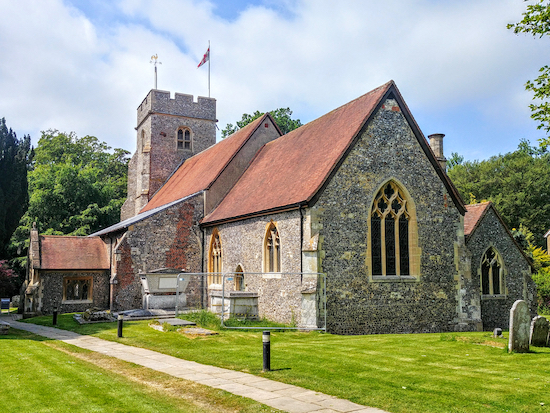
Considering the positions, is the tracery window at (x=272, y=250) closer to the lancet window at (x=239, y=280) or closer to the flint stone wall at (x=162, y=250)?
the lancet window at (x=239, y=280)

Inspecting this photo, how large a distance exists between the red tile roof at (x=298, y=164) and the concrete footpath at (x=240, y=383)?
7301 mm

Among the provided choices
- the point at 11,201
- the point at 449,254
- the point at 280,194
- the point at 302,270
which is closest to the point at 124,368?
the point at 302,270

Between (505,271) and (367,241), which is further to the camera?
(505,271)

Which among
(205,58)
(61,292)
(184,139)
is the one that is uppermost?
(205,58)

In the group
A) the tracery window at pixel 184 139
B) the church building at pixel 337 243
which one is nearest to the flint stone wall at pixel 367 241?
the church building at pixel 337 243

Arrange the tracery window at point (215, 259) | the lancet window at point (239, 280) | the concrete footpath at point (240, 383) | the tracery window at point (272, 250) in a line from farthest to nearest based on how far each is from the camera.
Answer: the tracery window at point (215, 259) < the lancet window at point (239, 280) < the tracery window at point (272, 250) < the concrete footpath at point (240, 383)

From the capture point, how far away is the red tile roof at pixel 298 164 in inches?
713

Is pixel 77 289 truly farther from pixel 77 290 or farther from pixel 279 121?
pixel 279 121

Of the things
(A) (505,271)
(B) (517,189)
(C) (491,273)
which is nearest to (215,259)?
(C) (491,273)

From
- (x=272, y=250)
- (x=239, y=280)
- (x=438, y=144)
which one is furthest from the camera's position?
(x=438, y=144)

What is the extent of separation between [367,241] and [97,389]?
441 inches

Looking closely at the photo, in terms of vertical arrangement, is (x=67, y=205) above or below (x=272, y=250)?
above

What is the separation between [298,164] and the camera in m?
20.8

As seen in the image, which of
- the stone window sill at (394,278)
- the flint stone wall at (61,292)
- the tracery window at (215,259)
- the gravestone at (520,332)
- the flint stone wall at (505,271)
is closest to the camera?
the gravestone at (520,332)
